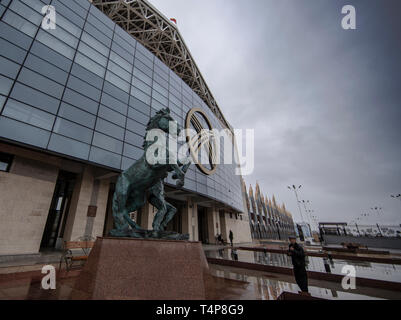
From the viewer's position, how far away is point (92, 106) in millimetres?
12492

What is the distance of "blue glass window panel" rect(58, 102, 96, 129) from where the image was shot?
10.9 m

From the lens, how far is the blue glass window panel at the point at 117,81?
566 inches

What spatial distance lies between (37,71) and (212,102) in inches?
1200

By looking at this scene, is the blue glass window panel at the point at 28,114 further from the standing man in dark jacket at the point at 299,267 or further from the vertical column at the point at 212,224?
the vertical column at the point at 212,224

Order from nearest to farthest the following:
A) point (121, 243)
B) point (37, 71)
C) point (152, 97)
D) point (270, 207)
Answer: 1. point (121, 243)
2. point (37, 71)
3. point (152, 97)
4. point (270, 207)

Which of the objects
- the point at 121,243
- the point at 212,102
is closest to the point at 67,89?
the point at 121,243

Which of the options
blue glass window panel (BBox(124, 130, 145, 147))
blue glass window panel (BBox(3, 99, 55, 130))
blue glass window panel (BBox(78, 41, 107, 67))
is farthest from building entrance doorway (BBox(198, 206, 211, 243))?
blue glass window panel (BBox(78, 41, 107, 67))

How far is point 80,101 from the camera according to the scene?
1190 cm

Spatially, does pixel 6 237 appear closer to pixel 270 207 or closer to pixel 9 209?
pixel 9 209

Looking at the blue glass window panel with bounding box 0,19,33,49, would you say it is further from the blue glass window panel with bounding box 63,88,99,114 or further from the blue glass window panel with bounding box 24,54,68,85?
the blue glass window panel with bounding box 63,88,99,114

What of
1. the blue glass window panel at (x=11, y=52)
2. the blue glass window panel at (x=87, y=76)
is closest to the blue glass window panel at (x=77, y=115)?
the blue glass window panel at (x=87, y=76)

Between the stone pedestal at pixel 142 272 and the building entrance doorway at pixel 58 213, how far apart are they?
49.3 ft

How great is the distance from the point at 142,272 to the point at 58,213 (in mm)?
19111

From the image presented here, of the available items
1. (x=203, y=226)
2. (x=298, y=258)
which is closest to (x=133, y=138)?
(x=298, y=258)
